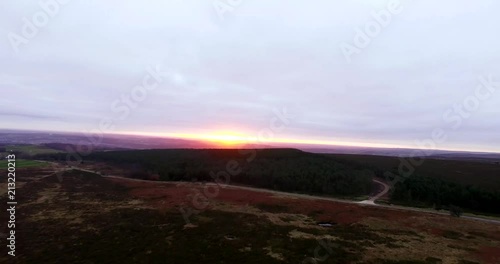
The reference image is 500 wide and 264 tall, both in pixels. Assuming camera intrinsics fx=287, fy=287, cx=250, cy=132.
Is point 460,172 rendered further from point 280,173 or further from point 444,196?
point 280,173

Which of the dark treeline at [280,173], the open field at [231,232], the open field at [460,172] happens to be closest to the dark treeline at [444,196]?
the open field at [460,172]

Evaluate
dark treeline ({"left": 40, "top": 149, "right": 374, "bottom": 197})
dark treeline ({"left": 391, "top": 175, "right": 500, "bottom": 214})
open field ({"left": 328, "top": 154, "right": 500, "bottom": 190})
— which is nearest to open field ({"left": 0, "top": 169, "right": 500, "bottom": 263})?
dark treeline ({"left": 391, "top": 175, "right": 500, "bottom": 214})

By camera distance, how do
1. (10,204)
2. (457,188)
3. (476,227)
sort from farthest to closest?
(457,188) → (10,204) → (476,227)

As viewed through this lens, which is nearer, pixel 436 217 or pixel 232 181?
pixel 436 217

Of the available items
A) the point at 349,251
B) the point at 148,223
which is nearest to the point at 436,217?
the point at 349,251

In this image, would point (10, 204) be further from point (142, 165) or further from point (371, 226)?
point (142, 165)

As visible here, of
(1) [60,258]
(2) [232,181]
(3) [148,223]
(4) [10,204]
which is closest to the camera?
(1) [60,258]

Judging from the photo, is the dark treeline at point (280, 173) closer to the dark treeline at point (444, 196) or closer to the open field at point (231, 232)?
the dark treeline at point (444, 196)
